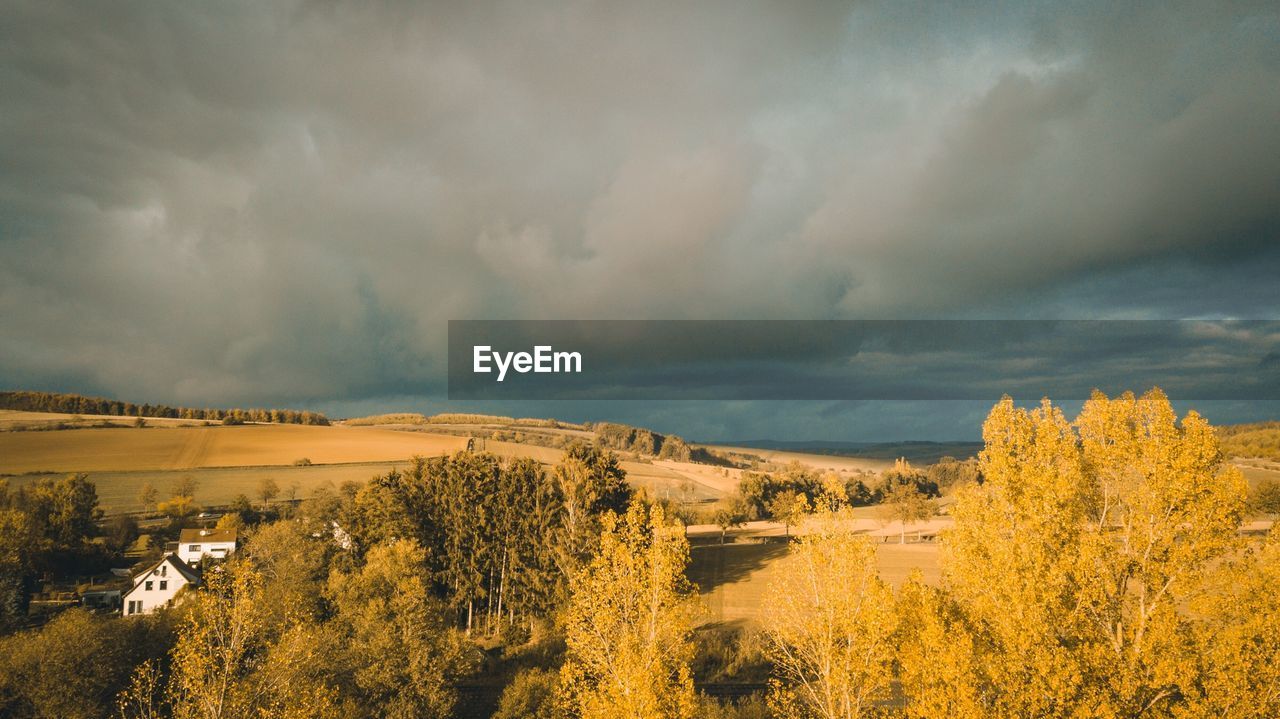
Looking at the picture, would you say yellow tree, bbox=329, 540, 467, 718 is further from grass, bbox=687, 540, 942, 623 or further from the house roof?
the house roof

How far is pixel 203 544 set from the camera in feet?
278

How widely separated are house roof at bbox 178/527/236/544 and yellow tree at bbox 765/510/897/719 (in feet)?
300

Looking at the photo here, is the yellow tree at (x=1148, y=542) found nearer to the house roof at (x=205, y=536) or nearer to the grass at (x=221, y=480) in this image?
the grass at (x=221, y=480)

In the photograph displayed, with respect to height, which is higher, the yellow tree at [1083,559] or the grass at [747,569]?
the yellow tree at [1083,559]

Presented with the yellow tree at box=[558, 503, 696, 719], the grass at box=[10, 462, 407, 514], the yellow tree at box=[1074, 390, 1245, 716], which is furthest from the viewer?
the grass at box=[10, 462, 407, 514]

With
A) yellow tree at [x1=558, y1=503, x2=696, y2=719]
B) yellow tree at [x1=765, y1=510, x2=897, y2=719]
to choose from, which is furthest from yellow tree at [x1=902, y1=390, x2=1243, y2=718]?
yellow tree at [x1=558, y1=503, x2=696, y2=719]

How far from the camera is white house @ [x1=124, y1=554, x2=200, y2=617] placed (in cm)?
6556

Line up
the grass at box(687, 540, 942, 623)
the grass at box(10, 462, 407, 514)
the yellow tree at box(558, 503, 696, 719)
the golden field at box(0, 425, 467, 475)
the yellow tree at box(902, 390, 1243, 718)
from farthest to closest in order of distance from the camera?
the grass at box(10, 462, 407, 514), the golden field at box(0, 425, 467, 475), the grass at box(687, 540, 942, 623), the yellow tree at box(558, 503, 696, 719), the yellow tree at box(902, 390, 1243, 718)

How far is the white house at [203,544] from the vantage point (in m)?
83.7

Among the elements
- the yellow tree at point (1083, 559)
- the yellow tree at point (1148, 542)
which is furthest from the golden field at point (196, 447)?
the yellow tree at point (1148, 542)

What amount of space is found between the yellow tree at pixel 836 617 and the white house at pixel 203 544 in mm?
87546

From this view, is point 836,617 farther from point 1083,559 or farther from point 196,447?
point 196,447

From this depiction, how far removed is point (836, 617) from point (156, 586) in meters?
77.3

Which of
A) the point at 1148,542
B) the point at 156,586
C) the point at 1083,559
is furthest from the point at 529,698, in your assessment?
the point at 156,586
